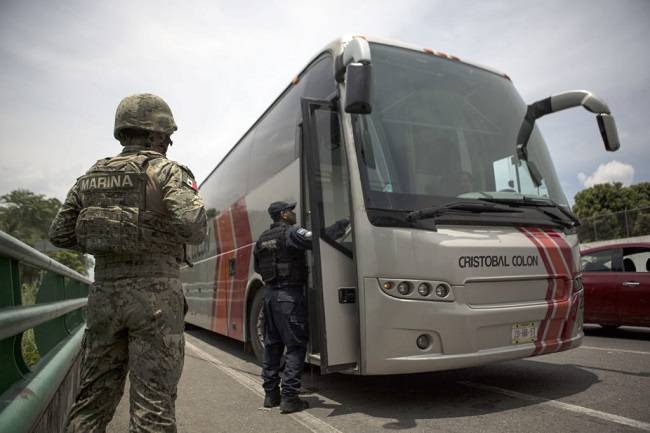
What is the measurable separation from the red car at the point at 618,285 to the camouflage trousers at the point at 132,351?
7.67 meters

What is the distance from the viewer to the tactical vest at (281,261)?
15.8 feet

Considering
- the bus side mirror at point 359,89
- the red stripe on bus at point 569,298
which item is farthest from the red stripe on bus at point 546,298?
the bus side mirror at point 359,89

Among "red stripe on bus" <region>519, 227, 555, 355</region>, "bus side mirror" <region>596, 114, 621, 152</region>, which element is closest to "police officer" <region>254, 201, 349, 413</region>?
"red stripe on bus" <region>519, 227, 555, 355</region>

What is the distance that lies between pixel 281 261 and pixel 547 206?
2.63 metres

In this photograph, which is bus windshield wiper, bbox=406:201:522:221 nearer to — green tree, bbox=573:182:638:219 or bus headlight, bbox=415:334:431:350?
bus headlight, bbox=415:334:431:350

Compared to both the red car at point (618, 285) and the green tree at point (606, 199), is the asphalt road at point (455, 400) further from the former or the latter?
the green tree at point (606, 199)

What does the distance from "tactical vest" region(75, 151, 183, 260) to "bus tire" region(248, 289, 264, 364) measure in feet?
12.7

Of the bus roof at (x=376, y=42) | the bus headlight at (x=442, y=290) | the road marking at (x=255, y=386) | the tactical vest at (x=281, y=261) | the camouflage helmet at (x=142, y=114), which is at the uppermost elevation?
the bus roof at (x=376, y=42)

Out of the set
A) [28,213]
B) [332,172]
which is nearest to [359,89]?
[332,172]

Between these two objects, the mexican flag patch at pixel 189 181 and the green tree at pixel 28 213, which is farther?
the green tree at pixel 28 213

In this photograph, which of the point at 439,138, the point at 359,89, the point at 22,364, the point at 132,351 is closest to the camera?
the point at 132,351

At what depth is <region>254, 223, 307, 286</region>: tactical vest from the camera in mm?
4812

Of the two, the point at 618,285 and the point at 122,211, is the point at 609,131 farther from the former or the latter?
the point at 122,211

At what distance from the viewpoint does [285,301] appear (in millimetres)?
4730
